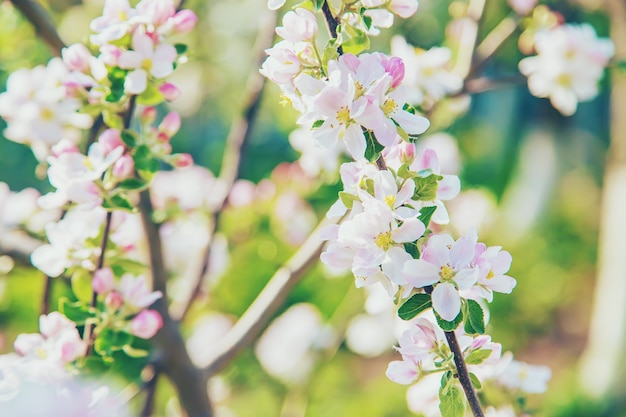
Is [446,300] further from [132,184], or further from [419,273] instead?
[132,184]

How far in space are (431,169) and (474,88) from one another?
0.56m

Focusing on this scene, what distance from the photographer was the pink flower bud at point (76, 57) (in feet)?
2.18

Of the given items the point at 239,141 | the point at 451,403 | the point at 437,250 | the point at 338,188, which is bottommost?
the point at 338,188

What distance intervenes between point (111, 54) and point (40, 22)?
26cm

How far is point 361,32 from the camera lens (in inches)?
21.7

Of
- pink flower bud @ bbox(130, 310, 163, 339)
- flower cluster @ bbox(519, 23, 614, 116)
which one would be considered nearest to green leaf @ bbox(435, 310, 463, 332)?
pink flower bud @ bbox(130, 310, 163, 339)

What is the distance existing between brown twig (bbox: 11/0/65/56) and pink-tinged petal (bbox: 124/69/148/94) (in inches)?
10.5

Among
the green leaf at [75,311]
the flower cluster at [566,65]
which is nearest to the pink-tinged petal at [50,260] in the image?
the green leaf at [75,311]

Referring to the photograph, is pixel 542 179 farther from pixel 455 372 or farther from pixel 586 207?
pixel 455 372

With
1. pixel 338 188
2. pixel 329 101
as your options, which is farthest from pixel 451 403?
pixel 338 188

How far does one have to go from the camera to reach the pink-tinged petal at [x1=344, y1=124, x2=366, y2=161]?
0.50m

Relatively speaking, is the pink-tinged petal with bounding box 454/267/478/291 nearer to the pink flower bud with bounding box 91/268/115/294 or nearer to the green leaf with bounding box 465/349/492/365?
the green leaf with bounding box 465/349/492/365

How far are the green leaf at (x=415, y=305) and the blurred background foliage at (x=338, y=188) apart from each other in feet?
1.34

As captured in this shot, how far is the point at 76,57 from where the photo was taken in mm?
668
